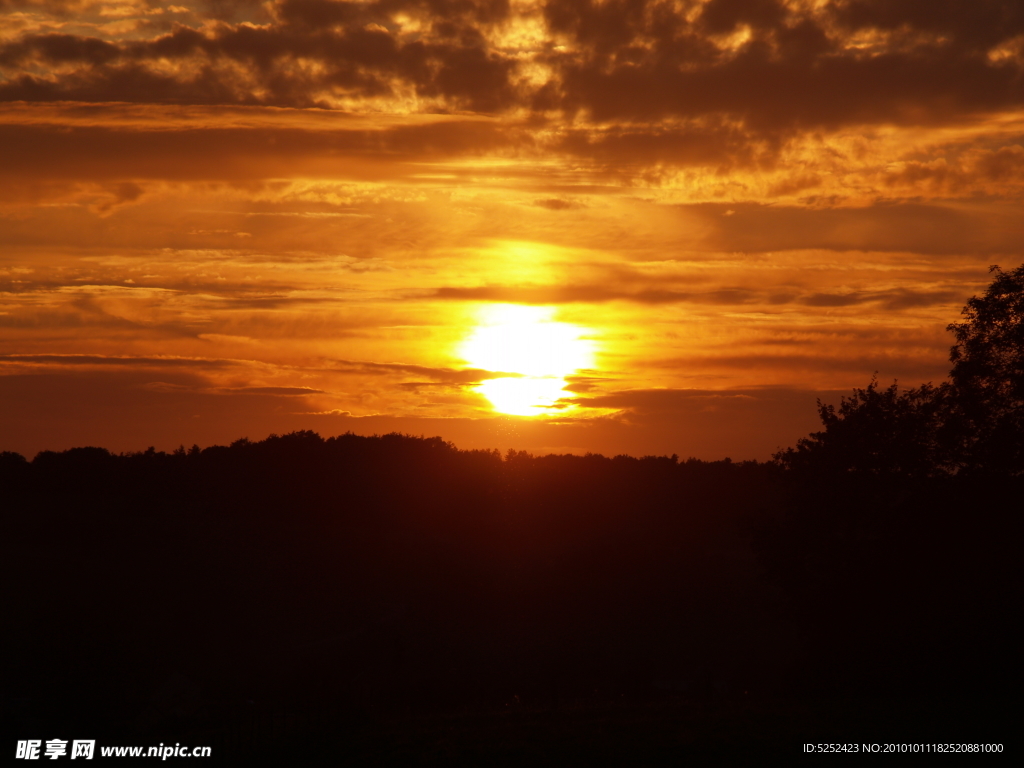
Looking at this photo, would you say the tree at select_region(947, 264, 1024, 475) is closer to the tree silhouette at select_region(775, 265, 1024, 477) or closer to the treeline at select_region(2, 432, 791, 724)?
the tree silhouette at select_region(775, 265, 1024, 477)

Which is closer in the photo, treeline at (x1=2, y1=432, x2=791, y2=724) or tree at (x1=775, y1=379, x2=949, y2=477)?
tree at (x1=775, y1=379, x2=949, y2=477)

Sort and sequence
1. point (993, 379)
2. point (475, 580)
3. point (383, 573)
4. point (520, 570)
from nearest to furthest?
point (993, 379), point (475, 580), point (383, 573), point (520, 570)

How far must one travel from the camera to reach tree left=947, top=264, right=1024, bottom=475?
89.2 ft

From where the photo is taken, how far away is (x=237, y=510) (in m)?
65.9

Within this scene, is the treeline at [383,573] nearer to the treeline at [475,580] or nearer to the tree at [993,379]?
the treeline at [475,580]

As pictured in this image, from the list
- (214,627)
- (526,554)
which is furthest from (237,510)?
(526,554)

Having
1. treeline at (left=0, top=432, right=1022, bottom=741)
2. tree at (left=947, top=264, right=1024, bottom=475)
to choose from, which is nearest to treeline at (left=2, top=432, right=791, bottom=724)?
treeline at (left=0, top=432, right=1022, bottom=741)

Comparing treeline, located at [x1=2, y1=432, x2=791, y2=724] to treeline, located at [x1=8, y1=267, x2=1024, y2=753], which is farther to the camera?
treeline, located at [x1=2, y1=432, x2=791, y2=724]

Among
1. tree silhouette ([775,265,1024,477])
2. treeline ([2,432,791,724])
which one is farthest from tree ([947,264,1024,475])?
treeline ([2,432,791,724])

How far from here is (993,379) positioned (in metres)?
27.7

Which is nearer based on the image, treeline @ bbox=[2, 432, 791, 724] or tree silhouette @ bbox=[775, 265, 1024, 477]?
tree silhouette @ bbox=[775, 265, 1024, 477]

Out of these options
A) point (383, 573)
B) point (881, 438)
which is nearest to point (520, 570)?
point (383, 573)

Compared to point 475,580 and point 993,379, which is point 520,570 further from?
point 993,379

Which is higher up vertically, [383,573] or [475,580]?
[383,573]
